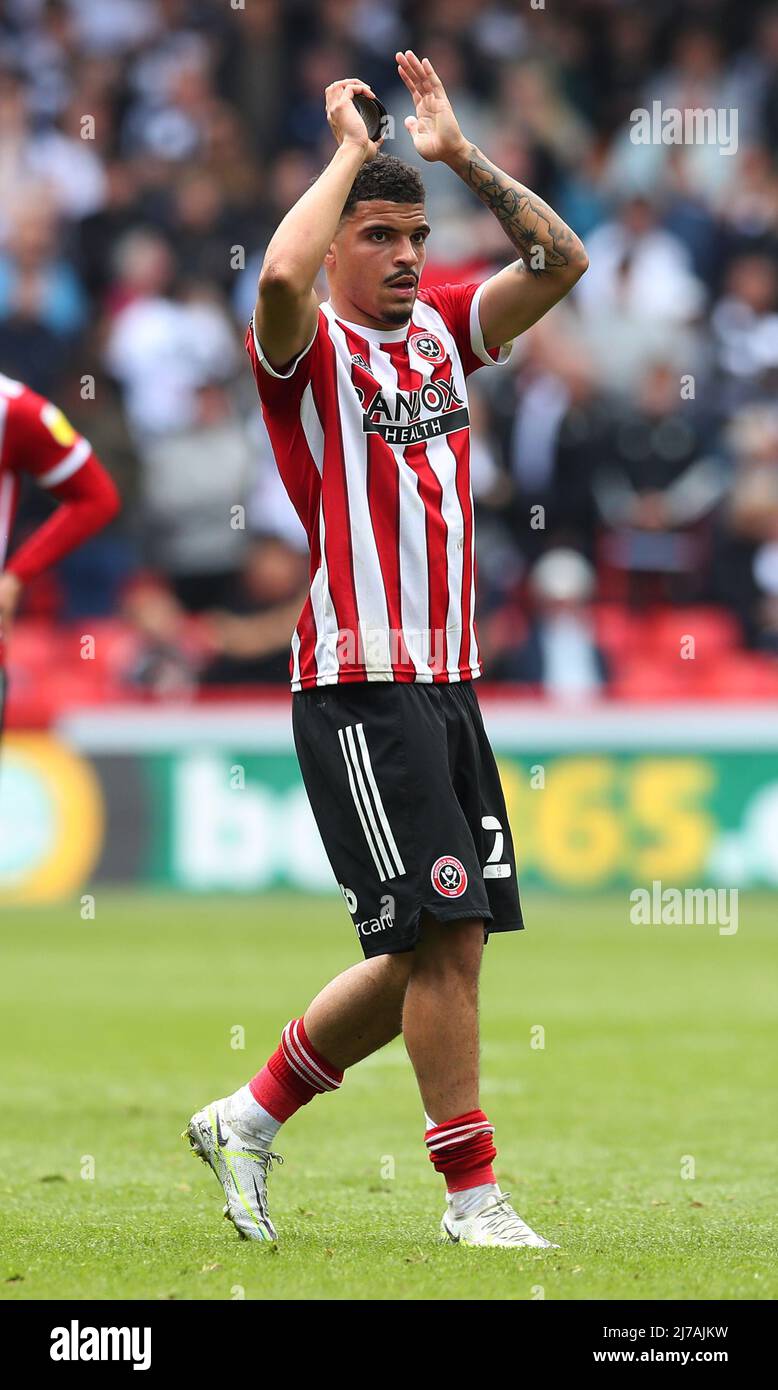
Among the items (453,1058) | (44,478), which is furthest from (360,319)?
(44,478)

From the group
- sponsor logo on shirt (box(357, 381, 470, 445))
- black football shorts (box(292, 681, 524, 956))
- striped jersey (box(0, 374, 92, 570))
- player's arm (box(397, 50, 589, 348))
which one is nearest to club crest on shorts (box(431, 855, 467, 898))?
black football shorts (box(292, 681, 524, 956))

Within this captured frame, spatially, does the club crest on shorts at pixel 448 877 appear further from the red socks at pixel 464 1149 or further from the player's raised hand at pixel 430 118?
the player's raised hand at pixel 430 118

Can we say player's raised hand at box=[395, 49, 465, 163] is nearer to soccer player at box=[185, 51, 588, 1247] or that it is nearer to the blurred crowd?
soccer player at box=[185, 51, 588, 1247]

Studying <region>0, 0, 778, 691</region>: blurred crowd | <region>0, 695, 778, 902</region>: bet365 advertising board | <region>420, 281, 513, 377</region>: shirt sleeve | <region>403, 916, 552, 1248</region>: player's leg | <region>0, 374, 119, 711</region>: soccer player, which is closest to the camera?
<region>403, 916, 552, 1248</region>: player's leg

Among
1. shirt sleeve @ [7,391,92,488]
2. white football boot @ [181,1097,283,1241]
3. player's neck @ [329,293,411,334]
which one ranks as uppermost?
shirt sleeve @ [7,391,92,488]

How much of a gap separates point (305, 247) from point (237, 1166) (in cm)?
226

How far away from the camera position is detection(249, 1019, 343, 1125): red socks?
5289 millimetres

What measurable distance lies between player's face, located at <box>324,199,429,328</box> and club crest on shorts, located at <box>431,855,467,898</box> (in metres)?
1.34

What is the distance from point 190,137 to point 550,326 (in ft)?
13.8

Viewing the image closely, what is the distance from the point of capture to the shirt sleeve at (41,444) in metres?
6.73

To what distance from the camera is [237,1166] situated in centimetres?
527

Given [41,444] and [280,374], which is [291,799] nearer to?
[41,444]

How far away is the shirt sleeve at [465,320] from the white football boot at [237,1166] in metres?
2.03

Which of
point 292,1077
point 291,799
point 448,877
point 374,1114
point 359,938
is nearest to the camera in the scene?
point 448,877
